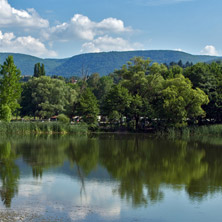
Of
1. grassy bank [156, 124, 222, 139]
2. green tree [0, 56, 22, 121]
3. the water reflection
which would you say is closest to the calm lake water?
the water reflection

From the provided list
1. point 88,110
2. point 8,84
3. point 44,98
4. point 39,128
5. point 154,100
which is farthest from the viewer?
point 44,98

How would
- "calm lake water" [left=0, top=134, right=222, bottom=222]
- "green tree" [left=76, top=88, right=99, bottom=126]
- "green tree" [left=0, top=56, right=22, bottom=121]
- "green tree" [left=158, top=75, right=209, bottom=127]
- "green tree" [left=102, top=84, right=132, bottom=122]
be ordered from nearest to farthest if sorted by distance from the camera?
"calm lake water" [left=0, top=134, right=222, bottom=222], "green tree" [left=158, top=75, right=209, bottom=127], "green tree" [left=0, top=56, right=22, bottom=121], "green tree" [left=102, top=84, right=132, bottom=122], "green tree" [left=76, top=88, right=99, bottom=126]

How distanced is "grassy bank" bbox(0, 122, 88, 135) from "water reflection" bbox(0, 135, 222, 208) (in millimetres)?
14852

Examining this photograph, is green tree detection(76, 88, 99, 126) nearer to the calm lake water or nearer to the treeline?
the treeline

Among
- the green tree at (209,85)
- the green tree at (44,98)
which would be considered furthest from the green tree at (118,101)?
the green tree at (209,85)

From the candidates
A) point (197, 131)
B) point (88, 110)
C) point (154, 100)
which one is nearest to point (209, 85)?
point (197, 131)

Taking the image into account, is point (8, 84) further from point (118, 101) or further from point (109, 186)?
point (109, 186)

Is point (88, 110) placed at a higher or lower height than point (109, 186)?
higher

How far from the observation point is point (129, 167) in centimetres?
2858

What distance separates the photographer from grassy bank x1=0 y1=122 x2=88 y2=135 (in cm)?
5606

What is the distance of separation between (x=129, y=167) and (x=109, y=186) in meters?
7.35

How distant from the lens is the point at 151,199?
18.5 meters

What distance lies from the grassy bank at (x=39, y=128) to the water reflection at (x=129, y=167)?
1485 cm

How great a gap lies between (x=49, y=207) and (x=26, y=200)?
1704 millimetres
